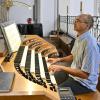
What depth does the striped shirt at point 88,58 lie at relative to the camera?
8.01ft

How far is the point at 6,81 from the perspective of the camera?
4.95ft

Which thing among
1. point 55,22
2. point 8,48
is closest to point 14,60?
point 8,48

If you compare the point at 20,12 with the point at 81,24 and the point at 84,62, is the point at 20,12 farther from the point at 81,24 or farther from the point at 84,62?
the point at 84,62

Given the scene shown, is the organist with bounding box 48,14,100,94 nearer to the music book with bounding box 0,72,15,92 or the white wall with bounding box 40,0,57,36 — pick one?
the music book with bounding box 0,72,15,92

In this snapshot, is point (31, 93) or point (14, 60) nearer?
point (31, 93)

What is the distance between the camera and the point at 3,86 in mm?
1415

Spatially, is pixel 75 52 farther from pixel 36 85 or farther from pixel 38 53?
pixel 36 85

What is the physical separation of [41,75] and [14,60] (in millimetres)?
560

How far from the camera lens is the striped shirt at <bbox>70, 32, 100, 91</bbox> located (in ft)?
8.01

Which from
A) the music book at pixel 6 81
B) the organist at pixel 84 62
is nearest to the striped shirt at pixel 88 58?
the organist at pixel 84 62

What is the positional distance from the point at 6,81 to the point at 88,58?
1091 millimetres

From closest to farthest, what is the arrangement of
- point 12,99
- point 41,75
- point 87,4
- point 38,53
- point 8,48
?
point 12,99
point 41,75
point 8,48
point 38,53
point 87,4

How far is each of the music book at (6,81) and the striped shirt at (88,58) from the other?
93cm

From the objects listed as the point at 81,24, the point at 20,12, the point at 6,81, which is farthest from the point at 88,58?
the point at 20,12
